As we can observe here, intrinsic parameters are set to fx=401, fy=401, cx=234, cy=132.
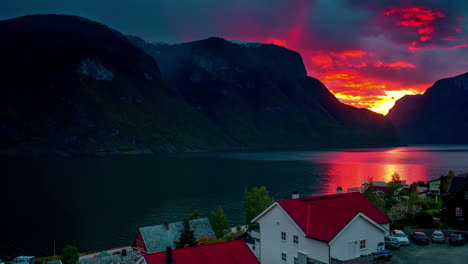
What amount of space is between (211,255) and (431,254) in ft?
73.7

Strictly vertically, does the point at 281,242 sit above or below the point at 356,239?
below

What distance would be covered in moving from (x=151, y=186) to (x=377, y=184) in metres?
94.0

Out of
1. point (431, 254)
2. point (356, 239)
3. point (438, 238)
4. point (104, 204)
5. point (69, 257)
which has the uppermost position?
point (356, 239)

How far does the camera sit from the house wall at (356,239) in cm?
3531

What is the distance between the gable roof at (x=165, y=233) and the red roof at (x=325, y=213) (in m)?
30.9

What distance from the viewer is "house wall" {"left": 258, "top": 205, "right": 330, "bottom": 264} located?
36594 millimetres

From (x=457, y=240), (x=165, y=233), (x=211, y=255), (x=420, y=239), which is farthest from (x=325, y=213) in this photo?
(x=165, y=233)

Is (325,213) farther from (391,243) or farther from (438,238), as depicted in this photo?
(438,238)

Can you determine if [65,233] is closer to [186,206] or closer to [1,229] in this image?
[1,229]

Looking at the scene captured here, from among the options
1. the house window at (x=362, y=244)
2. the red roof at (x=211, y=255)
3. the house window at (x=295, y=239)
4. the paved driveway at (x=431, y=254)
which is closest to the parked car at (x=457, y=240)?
the paved driveway at (x=431, y=254)

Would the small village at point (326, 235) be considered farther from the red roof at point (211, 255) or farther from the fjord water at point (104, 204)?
the fjord water at point (104, 204)

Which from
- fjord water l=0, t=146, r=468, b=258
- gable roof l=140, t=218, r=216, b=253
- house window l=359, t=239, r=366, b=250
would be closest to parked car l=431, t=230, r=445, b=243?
house window l=359, t=239, r=366, b=250

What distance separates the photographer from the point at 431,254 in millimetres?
38531

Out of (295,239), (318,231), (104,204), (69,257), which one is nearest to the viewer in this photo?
(318,231)
